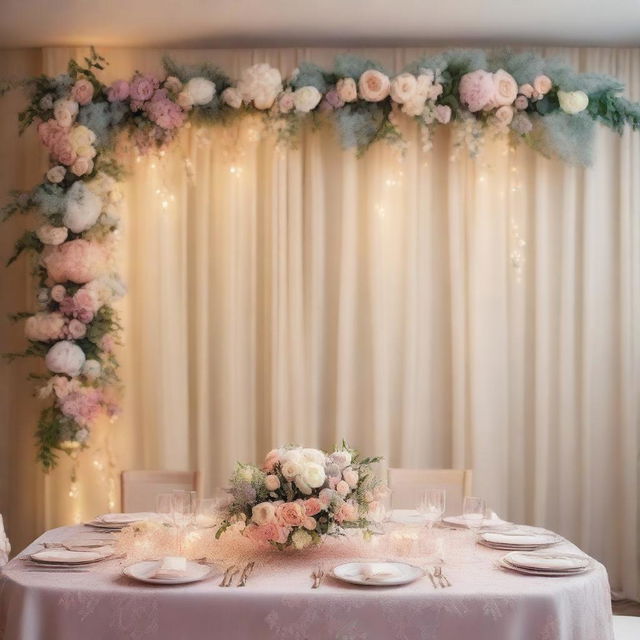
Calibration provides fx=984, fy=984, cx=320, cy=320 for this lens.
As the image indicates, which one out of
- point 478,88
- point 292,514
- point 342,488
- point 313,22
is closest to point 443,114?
point 478,88

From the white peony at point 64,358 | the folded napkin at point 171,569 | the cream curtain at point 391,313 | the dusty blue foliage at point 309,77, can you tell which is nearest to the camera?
the folded napkin at point 171,569

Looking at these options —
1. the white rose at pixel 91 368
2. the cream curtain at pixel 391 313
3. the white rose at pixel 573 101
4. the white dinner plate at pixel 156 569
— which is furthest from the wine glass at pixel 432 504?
the white rose at pixel 573 101

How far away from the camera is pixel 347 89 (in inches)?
206

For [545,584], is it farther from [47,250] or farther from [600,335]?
[47,250]

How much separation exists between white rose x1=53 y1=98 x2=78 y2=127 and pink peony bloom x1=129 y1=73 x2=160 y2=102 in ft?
1.04

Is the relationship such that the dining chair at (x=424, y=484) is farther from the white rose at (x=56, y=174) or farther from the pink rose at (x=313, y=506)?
the white rose at (x=56, y=174)

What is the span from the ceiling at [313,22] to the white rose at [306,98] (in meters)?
0.36

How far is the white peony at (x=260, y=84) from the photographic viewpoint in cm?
524

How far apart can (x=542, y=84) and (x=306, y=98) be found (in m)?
1.26

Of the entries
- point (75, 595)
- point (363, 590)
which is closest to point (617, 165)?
point (363, 590)

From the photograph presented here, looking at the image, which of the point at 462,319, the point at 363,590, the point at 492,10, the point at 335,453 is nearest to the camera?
the point at 363,590

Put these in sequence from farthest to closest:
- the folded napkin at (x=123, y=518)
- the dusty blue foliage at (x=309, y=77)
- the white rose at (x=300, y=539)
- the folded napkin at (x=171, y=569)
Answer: the dusty blue foliage at (x=309, y=77) < the folded napkin at (x=123, y=518) < the white rose at (x=300, y=539) < the folded napkin at (x=171, y=569)

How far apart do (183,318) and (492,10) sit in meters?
2.37

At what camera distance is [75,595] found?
2.90m
